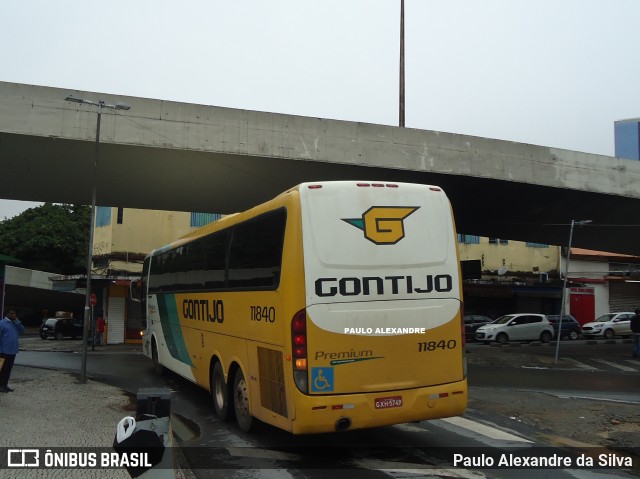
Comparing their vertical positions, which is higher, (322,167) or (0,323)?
(322,167)

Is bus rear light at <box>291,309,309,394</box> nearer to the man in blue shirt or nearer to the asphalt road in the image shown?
the asphalt road

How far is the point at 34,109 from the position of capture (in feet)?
49.6

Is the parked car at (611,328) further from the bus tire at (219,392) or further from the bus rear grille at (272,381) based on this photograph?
the bus rear grille at (272,381)

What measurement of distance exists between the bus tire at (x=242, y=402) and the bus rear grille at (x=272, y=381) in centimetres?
71

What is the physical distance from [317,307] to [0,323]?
8.09m

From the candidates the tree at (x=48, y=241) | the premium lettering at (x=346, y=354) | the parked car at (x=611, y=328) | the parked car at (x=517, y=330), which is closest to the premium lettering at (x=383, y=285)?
the premium lettering at (x=346, y=354)

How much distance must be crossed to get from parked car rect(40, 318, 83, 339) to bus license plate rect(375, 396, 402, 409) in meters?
32.6

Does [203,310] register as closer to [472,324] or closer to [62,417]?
[62,417]

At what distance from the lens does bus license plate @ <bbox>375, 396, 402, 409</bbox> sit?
709cm

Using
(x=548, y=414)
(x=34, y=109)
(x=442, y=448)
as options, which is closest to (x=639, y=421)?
(x=548, y=414)

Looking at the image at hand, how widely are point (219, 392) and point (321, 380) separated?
366cm

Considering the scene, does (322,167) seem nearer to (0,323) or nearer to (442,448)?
(0,323)

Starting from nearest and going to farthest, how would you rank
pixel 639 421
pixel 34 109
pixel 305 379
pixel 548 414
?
pixel 305 379
pixel 639 421
pixel 548 414
pixel 34 109

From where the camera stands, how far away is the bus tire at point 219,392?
949 centimetres
